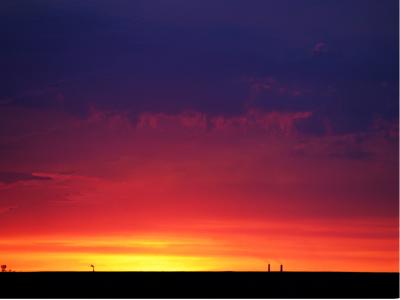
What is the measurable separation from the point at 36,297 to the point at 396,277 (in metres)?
21.8

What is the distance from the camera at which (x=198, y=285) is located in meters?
66.3

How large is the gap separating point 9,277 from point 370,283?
21184mm

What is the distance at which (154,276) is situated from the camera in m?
68.8

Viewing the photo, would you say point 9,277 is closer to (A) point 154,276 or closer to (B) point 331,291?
(A) point 154,276

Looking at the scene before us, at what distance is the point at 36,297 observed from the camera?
201 ft

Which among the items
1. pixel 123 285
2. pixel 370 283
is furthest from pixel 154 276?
pixel 370 283

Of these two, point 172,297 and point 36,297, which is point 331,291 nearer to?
point 172,297

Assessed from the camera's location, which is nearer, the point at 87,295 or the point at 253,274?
the point at 87,295

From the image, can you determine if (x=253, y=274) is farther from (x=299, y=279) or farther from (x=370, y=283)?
(x=370, y=283)

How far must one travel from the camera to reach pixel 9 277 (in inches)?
2628

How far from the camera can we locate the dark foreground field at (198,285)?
62688 mm

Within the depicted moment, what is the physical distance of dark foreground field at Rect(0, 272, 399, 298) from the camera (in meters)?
62.7

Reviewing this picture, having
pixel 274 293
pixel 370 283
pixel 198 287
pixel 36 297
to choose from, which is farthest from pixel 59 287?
pixel 370 283

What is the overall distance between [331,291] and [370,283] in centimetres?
379
